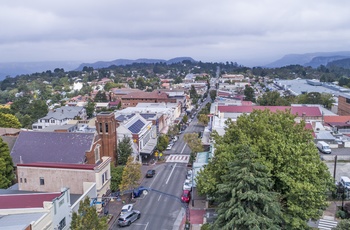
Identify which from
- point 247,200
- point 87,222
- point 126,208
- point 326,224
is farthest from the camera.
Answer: point 126,208

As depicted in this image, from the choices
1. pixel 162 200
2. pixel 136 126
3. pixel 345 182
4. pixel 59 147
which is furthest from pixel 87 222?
pixel 136 126

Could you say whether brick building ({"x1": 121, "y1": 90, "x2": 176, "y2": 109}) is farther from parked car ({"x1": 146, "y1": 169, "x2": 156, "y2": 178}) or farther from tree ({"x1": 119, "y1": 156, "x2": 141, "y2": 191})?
tree ({"x1": 119, "y1": 156, "x2": 141, "y2": 191})

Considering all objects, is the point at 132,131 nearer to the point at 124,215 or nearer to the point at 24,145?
the point at 24,145

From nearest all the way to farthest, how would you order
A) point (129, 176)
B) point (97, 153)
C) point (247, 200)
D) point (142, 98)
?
point (247, 200) < point (129, 176) < point (97, 153) < point (142, 98)

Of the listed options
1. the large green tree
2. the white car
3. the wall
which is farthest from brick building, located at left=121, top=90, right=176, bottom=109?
the large green tree

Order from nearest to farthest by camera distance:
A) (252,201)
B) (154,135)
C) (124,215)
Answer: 1. (252,201)
2. (124,215)
3. (154,135)

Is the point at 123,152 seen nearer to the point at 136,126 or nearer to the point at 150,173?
the point at 150,173

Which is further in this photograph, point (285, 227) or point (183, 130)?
point (183, 130)

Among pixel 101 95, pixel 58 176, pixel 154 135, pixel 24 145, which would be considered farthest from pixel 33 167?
pixel 101 95
